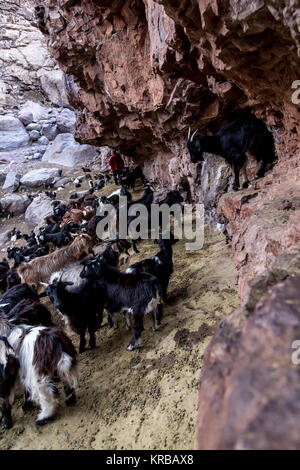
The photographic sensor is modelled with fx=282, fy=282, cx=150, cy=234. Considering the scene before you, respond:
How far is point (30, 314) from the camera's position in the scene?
456 centimetres

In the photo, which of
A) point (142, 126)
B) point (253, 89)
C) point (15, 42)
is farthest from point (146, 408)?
point (15, 42)

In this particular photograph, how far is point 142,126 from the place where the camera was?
10.6 m

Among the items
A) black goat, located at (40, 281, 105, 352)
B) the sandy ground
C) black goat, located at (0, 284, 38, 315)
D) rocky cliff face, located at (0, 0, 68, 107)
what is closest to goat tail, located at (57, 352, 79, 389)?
the sandy ground

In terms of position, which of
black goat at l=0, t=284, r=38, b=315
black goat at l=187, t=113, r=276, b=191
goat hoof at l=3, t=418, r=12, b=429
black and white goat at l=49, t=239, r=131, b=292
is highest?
black goat at l=187, t=113, r=276, b=191

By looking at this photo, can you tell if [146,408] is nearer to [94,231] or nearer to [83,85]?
[94,231]

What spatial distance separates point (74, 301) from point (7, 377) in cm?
130

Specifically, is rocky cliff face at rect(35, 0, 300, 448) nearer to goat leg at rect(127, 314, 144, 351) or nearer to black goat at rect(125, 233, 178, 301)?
black goat at rect(125, 233, 178, 301)

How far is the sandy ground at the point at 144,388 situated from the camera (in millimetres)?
2637

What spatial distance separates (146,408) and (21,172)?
2428 centimetres

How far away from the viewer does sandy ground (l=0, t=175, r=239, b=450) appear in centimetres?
264

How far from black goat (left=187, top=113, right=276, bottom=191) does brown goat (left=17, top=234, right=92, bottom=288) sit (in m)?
3.79

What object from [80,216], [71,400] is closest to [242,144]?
[71,400]

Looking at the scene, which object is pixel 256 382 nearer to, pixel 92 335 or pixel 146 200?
pixel 92 335

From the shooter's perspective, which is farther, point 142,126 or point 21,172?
point 21,172
